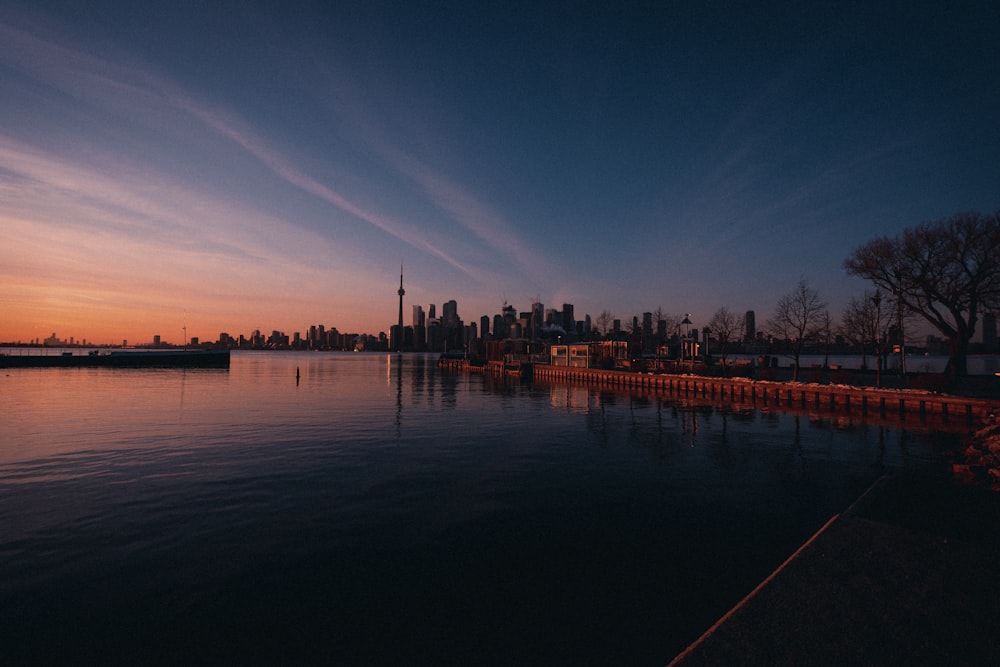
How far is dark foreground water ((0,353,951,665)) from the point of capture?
8031 mm

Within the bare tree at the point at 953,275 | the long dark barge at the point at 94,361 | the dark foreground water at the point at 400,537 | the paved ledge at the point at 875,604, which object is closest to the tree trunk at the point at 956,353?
the bare tree at the point at 953,275

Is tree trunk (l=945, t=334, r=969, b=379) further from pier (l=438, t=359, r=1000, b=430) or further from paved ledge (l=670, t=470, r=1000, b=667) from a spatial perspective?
paved ledge (l=670, t=470, r=1000, b=667)

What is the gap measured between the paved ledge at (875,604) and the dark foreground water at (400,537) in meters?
2.36

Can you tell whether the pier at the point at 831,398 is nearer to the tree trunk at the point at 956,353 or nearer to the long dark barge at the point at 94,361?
the tree trunk at the point at 956,353

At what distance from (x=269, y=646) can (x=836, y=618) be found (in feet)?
30.1

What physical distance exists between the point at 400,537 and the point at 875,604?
34.3 feet

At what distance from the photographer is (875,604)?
6.08 metres

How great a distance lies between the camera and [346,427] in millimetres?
30891

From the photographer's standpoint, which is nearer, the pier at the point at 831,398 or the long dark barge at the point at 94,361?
the pier at the point at 831,398

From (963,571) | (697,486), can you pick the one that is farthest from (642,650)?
(697,486)

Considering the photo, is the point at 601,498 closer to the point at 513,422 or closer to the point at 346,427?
the point at 513,422

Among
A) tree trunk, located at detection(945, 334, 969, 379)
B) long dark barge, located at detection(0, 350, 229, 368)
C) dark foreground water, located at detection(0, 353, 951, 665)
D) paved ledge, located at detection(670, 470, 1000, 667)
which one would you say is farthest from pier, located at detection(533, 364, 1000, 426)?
long dark barge, located at detection(0, 350, 229, 368)

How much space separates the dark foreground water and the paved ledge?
2.36 m

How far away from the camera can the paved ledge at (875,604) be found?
508cm
